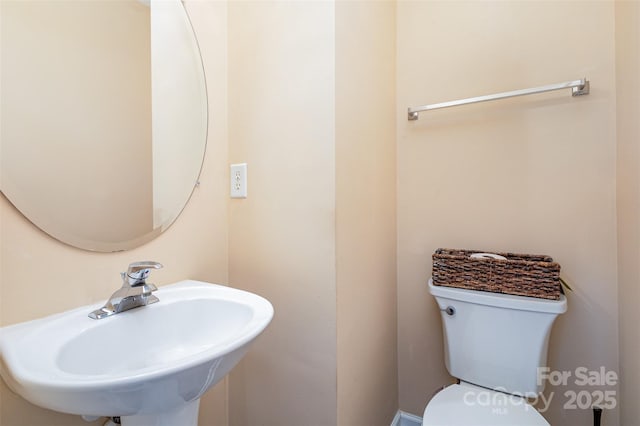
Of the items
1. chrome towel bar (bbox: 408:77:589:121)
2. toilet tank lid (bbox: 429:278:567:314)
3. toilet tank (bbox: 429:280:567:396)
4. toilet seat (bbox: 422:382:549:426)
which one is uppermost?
chrome towel bar (bbox: 408:77:589:121)

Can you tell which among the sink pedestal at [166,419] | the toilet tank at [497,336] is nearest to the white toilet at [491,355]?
the toilet tank at [497,336]

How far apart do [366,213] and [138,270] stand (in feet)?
2.43

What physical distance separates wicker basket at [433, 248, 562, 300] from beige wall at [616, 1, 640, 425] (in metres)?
0.20

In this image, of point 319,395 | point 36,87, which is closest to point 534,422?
point 319,395

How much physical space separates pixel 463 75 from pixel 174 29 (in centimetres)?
117

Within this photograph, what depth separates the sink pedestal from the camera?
620 millimetres

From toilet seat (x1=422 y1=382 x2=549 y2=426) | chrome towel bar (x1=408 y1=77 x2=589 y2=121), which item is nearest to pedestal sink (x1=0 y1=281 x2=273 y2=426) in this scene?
toilet seat (x1=422 y1=382 x2=549 y2=426)

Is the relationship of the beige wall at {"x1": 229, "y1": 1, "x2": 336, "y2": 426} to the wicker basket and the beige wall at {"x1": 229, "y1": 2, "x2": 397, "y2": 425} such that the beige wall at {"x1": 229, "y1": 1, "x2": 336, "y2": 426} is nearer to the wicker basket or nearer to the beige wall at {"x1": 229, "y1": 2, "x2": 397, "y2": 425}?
the beige wall at {"x1": 229, "y1": 2, "x2": 397, "y2": 425}

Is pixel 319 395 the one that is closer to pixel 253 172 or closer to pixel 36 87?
pixel 253 172

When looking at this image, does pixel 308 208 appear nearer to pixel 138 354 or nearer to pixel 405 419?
pixel 138 354

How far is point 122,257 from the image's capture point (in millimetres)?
795

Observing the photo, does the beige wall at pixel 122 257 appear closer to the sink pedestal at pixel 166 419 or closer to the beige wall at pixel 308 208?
the beige wall at pixel 308 208

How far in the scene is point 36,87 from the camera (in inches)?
25.9

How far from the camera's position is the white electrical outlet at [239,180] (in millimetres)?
1052
